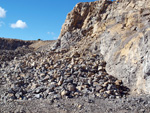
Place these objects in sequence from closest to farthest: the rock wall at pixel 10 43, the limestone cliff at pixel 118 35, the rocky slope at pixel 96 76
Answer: the rocky slope at pixel 96 76 < the limestone cliff at pixel 118 35 < the rock wall at pixel 10 43

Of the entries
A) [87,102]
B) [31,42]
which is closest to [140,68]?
[87,102]

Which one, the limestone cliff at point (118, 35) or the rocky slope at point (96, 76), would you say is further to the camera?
the limestone cliff at point (118, 35)

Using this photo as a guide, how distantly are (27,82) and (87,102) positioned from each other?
11.4ft

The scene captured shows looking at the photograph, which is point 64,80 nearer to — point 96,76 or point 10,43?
point 96,76

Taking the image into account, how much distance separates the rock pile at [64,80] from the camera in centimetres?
668

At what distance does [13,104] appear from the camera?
6.01m

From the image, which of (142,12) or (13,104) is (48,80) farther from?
(142,12)

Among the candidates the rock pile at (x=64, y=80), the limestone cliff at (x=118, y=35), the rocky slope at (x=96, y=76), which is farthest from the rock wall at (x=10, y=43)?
the rock pile at (x=64, y=80)

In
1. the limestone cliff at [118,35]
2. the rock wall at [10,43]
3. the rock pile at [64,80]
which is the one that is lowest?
the rock pile at [64,80]

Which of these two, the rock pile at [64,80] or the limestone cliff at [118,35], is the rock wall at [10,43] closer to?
the limestone cliff at [118,35]

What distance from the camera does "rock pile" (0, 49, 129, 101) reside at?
6676 mm

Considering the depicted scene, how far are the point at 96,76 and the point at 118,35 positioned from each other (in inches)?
106

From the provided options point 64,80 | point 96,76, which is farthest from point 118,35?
point 64,80

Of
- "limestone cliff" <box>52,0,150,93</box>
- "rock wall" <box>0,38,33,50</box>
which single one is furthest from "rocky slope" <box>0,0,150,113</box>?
"rock wall" <box>0,38,33,50</box>
